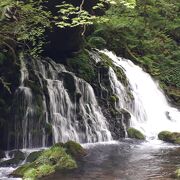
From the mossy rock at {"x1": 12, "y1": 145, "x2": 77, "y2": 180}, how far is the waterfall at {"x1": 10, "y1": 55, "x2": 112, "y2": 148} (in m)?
2.23

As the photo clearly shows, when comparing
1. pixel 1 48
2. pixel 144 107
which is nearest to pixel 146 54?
pixel 144 107

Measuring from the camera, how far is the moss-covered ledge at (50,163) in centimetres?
1071

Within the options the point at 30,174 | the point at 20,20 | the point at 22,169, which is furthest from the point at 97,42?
the point at 30,174

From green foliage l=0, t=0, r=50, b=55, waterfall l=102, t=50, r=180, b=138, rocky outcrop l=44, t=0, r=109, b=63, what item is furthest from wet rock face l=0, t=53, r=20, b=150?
waterfall l=102, t=50, r=180, b=138

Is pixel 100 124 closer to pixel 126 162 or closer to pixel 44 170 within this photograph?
pixel 126 162

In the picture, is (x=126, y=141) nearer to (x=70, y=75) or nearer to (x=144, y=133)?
(x=144, y=133)

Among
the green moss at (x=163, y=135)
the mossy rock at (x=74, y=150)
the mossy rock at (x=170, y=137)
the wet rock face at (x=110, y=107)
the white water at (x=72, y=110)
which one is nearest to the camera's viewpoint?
the mossy rock at (x=74, y=150)

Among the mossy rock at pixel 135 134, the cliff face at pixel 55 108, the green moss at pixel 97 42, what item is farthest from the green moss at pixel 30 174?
the green moss at pixel 97 42

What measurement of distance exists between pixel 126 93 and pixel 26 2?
7788mm

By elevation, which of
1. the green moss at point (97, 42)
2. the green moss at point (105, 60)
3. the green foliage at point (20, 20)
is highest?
the green moss at point (97, 42)

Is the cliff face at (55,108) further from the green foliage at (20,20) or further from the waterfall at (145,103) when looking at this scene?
the green foliage at (20,20)

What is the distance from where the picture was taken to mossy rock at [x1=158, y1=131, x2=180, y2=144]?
49.1ft

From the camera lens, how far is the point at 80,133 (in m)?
15.4

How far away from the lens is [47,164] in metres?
11.2
